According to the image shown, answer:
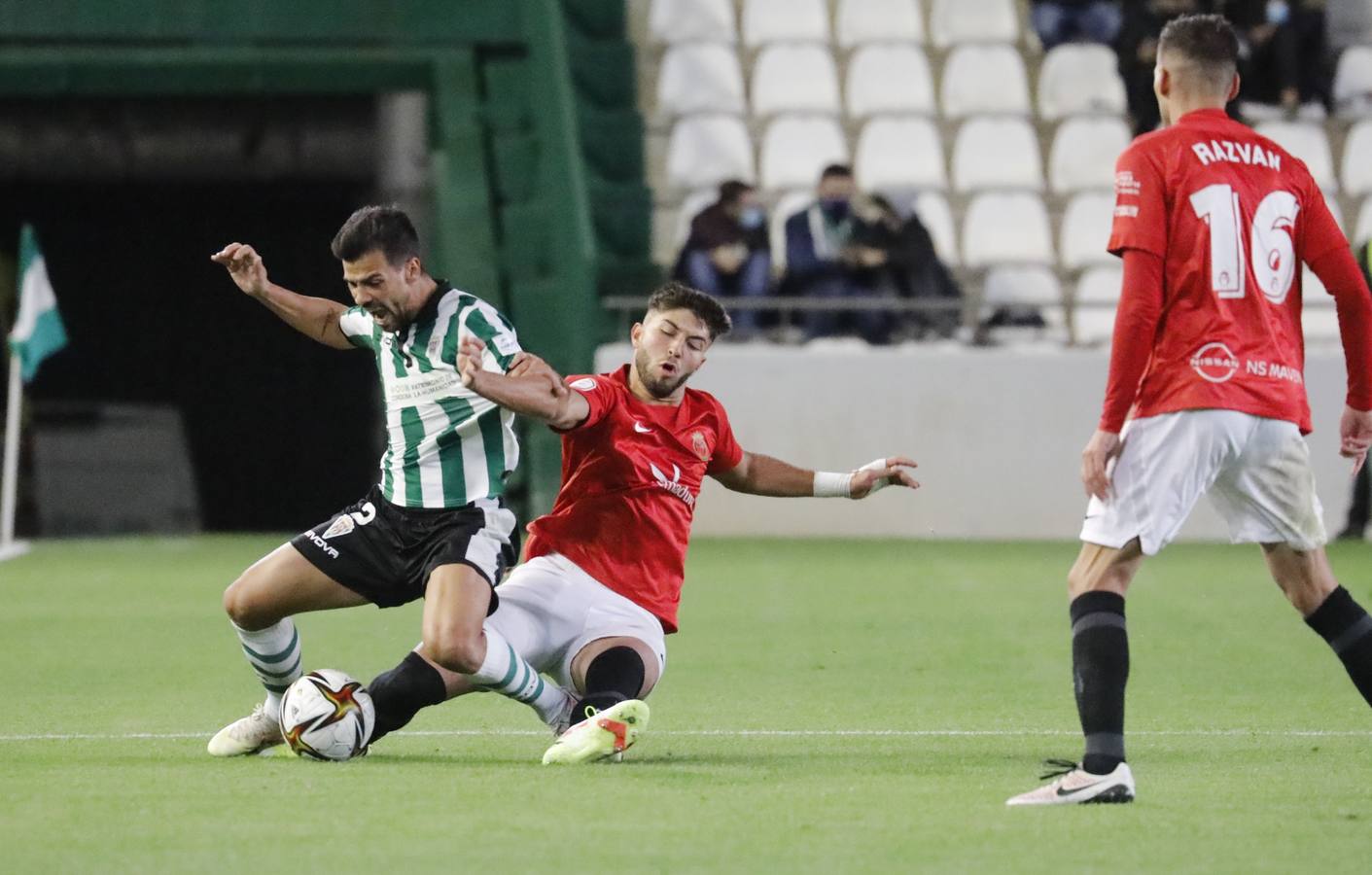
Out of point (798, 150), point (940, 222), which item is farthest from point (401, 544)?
point (798, 150)

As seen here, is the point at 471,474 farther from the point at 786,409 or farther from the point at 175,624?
the point at 786,409

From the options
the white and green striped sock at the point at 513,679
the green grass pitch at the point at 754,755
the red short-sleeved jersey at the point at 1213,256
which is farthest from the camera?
the white and green striped sock at the point at 513,679

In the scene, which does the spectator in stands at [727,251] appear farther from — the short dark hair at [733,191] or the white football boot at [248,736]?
the white football boot at [248,736]

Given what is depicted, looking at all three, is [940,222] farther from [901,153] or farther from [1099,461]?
[1099,461]

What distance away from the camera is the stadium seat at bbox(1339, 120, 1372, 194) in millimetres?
16688

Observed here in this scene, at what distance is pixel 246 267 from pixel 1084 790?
2780 millimetres

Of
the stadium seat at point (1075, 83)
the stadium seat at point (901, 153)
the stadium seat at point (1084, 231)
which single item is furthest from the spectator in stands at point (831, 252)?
the stadium seat at point (1075, 83)

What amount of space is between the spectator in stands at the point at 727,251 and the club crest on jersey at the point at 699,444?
26.0 ft

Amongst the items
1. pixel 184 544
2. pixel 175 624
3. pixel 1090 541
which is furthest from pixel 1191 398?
pixel 184 544

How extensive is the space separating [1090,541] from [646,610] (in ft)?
5.24

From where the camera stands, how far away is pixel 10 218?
58.4 feet

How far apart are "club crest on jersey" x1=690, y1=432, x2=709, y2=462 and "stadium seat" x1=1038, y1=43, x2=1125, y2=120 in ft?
37.8

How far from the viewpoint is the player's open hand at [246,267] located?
6.05 m

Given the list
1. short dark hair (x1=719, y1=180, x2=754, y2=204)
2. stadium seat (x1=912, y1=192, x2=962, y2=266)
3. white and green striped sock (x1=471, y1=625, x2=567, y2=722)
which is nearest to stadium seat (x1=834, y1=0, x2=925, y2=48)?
stadium seat (x1=912, y1=192, x2=962, y2=266)
